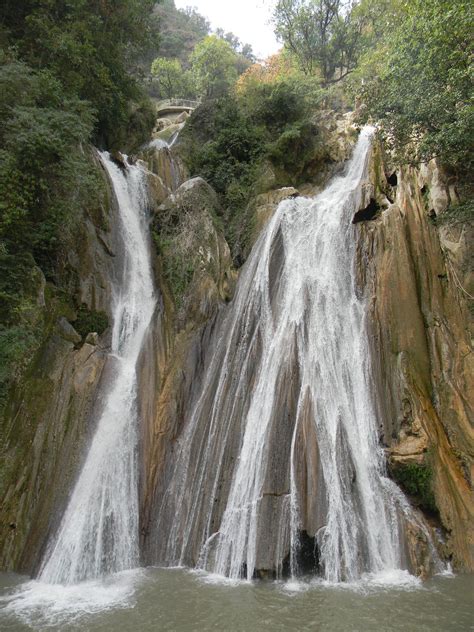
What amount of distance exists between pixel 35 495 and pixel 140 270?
28.5 feet

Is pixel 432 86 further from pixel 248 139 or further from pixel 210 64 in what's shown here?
pixel 210 64

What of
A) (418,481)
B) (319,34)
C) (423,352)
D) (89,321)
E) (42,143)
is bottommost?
(418,481)

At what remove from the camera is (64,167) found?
1261 cm

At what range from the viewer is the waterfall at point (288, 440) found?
936 centimetres

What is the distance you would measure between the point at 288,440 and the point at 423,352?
4.68m

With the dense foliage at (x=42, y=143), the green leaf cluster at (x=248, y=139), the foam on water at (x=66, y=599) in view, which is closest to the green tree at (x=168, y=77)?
the green leaf cluster at (x=248, y=139)

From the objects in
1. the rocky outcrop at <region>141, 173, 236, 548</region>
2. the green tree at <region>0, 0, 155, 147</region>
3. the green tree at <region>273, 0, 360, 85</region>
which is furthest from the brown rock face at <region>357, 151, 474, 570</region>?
the green tree at <region>273, 0, 360, 85</region>

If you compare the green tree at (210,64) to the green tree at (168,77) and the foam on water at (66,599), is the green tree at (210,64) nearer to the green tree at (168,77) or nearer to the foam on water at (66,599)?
the green tree at (168,77)

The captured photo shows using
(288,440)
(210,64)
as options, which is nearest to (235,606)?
(288,440)

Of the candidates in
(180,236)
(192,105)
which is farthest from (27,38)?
(192,105)

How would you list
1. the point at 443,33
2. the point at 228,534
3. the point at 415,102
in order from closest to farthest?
the point at 228,534 → the point at 443,33 → the point at 415,102

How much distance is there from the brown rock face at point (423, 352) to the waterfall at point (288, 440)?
49 cm

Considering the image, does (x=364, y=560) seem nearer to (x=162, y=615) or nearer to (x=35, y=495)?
(x=162, y=615)

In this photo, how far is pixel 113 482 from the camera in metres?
11.1
